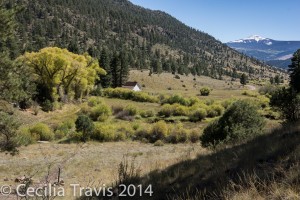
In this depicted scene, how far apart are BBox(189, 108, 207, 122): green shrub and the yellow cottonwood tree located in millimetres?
18976

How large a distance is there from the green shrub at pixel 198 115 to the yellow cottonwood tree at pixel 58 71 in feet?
62.3

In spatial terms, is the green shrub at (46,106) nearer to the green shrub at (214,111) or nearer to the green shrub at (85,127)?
the green shrub at (85,127)

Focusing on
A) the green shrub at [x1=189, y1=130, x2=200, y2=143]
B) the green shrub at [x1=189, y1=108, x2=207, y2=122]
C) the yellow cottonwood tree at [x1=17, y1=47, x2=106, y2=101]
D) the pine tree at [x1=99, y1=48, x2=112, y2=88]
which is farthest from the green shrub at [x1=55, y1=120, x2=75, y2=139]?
the pine tree at [x1=99, y1=48, x2=112, y2=88]

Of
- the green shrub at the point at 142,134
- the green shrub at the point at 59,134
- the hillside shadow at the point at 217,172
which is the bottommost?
the green shrub at the point at 59,134

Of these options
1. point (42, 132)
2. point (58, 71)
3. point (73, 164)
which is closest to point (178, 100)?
point (58, 71)

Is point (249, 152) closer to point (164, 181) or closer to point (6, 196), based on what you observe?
point (164, 181)

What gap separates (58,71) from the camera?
5069 centimetres

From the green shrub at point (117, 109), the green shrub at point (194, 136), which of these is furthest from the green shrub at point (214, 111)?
the green shrub at point (194, 136)

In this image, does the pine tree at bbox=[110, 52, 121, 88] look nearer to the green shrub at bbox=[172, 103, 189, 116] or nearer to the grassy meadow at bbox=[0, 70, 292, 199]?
the grassy meadow at bbox=[0, 70, 292, 199]

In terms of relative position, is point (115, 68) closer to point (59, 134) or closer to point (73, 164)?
point (59, 134)

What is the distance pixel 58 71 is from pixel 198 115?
2213 cm

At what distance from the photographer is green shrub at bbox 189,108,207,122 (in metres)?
48.4

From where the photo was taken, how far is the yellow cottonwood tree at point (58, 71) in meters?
48.8

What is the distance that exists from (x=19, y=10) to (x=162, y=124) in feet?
75.1
